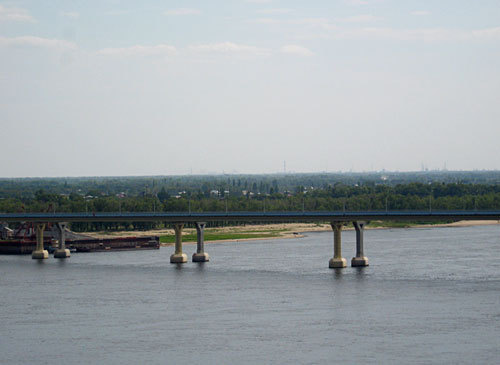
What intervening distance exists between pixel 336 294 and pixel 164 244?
284 feet

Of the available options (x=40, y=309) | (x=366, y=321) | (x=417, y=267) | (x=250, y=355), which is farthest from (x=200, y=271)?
(x=250, y=355)

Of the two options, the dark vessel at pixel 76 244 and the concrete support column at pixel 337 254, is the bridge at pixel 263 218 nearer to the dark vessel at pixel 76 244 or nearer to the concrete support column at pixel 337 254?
the concrete support column at pixel 337 254

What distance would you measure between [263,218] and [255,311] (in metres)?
46.4

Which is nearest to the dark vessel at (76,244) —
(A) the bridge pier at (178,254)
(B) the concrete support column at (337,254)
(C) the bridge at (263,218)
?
(C) the bridge at (263,218)

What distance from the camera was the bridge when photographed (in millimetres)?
124938

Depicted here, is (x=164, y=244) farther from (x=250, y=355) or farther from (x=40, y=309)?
(x=250, y=355)

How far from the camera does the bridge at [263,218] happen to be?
4919 inches

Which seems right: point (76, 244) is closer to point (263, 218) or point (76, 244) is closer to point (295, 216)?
point (263, 218)

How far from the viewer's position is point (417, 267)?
397 ft

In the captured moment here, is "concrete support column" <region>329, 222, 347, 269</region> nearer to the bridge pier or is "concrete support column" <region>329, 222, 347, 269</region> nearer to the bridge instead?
the bridge

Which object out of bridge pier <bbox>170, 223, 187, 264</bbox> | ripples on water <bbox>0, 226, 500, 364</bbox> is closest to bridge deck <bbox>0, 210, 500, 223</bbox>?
bridge pier <bbox>170, 223, 187, 264</bbox>

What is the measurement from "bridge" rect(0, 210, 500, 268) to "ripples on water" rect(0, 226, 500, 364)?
3.02 m

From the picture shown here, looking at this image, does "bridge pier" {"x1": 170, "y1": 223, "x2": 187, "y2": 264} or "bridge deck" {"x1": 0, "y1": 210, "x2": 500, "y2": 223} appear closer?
"bridge deck" {"x1": 0, "y1": 210, "x2": 500, "y2": 223}

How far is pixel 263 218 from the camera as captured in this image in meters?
136
